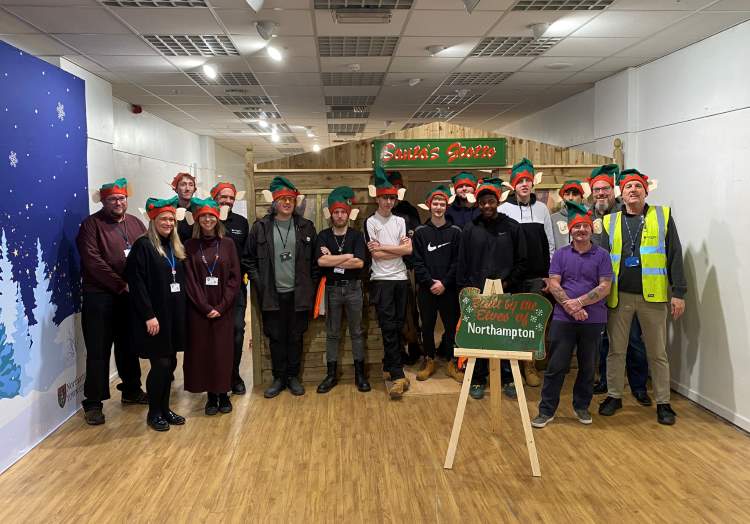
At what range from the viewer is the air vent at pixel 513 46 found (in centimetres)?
518

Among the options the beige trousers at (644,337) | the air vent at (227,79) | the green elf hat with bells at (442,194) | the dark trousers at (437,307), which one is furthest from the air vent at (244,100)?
the beige trousers at (644,337)

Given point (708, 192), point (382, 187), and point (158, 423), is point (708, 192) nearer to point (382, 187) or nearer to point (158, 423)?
point (382, 187)

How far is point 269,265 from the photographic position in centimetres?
479

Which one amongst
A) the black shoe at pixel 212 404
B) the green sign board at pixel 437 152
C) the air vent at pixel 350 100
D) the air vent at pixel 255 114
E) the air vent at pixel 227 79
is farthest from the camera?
the air vent at pixel 255 114

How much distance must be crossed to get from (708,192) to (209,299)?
388cm

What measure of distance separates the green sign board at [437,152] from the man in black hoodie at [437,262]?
1.40 feet

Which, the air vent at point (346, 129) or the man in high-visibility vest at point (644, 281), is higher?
the air vent at point (346, 129)

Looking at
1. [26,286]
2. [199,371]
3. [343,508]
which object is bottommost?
[343,508]

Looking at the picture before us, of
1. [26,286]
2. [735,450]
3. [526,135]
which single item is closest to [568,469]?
[735,450]

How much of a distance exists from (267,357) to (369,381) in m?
0.92

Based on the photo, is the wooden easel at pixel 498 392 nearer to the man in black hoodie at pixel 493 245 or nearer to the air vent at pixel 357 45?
the man in black hoodie at pixel 493 245

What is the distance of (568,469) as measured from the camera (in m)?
3.49

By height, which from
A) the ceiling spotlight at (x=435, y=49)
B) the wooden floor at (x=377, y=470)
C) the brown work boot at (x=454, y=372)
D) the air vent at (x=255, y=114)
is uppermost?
the air vent at (x=255, y=114)

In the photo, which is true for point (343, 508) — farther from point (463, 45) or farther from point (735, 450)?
point (463, 45)
